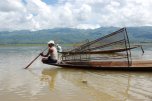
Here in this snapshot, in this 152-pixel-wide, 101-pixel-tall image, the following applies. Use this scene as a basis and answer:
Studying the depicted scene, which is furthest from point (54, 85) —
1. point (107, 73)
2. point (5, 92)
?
point (107, 73)

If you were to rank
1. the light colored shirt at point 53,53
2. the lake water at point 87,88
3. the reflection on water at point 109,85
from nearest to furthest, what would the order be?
the lake water at point 87,88 < the reflection on water at point 109,85 < the light colored shirt at point 53,53

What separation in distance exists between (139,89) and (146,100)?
1.98 m

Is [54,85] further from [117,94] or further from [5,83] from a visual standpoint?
[117,94]

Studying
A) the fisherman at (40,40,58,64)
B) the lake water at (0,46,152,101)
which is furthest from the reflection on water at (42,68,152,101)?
the fisherman at (40,40,58,64)

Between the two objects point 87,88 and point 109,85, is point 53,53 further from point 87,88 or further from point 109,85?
point 87,88

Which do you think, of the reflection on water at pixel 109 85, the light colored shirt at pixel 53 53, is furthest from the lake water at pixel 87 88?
the light colored shirt at pixel 53 53

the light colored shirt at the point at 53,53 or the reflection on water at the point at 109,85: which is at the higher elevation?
the light colored shirt at the point at 53,53

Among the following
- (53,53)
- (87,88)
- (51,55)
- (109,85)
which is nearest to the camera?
(87,88)

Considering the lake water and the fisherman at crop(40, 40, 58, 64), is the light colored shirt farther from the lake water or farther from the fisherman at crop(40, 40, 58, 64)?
the lake water

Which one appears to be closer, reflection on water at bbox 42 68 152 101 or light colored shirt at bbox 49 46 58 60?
reflection on water at bbox 42 68 152 101

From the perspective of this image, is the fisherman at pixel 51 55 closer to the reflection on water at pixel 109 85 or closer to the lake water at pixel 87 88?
the reflection on water at pixel 109 85

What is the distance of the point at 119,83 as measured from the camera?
13.3 metres

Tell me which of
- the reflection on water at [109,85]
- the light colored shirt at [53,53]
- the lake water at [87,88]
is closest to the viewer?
the lake water at [87,88]

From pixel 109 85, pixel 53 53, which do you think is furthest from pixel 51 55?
pixel 109 85
